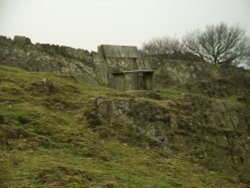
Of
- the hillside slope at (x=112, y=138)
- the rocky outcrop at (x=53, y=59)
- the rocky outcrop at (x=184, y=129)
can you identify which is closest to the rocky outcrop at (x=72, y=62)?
the rocky outcrop at (x=53, y=59)

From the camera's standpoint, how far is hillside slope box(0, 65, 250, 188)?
10.4 m

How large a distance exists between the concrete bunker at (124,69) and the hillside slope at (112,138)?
1104mm

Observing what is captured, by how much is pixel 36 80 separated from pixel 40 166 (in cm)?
772

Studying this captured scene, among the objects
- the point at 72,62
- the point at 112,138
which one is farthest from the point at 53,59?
the point at 112,138

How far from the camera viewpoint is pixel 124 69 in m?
25.9

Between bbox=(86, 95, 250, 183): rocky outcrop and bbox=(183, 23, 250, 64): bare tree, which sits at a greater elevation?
bbox=(183, 23, 250, 64): bare tree

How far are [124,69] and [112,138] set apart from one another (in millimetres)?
11784

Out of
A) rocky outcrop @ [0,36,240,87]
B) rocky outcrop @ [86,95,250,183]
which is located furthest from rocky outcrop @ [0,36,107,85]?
rocky outcrop @ [86,95,250,183]

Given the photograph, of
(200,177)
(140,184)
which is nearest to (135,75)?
(200,177)

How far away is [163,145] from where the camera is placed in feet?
50.3

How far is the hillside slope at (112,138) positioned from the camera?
1036 centimetres

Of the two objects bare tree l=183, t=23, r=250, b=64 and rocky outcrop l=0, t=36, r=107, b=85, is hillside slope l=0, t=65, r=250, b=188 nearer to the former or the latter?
rocky outcrop l=0, t=36, r=107, b=85

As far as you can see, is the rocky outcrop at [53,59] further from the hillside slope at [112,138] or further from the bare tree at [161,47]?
the bare tree at [161,47]

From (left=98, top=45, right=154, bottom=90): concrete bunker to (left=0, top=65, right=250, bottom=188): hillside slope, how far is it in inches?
43.5
